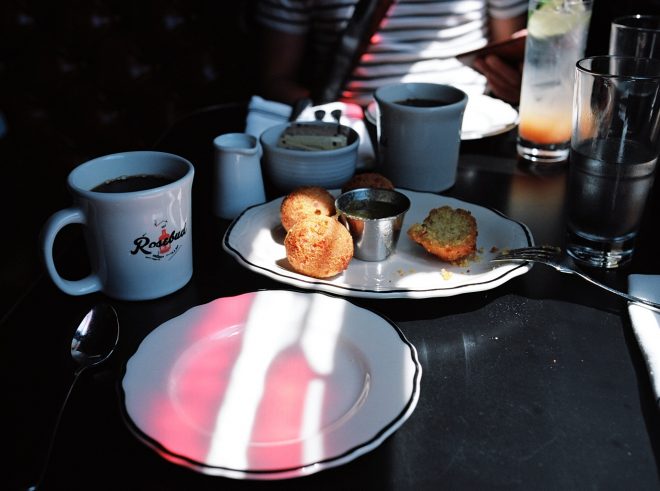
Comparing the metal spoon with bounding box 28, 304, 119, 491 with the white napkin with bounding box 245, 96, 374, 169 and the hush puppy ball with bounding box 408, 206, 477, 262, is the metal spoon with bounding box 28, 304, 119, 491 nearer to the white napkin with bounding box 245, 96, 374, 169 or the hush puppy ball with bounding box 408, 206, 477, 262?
the hush puppy ball with bounding box 408, 206, 477, 262

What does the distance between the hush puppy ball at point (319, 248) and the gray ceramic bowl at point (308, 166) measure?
281 millimetres

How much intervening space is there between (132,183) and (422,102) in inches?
25.0

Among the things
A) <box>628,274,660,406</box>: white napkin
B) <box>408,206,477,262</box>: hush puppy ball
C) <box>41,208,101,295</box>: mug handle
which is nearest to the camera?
<box>628,274,660,406</box>: white napkin

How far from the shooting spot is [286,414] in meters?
0.69

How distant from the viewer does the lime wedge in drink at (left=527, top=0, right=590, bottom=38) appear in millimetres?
1285

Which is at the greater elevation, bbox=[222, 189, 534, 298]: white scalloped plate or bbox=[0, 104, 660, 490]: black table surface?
bbox=[222, 189, 534, 298]: white scalloped plate

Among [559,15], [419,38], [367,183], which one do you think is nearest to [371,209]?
[367,183]

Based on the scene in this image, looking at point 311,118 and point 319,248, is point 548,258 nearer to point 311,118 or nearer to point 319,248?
point 319,248

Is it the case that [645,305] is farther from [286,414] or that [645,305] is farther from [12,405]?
[12,405]

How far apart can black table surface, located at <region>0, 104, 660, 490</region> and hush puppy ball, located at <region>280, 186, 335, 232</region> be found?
116 mm

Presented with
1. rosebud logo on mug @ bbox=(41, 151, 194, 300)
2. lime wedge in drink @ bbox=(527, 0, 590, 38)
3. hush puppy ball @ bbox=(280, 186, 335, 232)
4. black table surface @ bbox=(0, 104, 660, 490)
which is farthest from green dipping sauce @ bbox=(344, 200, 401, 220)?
lime wedge in drink @ bbox=(527, 0, 590, 38)

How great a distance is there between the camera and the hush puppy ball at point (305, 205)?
3.47 feet

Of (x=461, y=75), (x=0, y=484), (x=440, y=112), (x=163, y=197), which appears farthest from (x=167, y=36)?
(x=0, y=484)

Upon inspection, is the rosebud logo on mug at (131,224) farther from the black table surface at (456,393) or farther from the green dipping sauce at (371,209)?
the green dipping sauce at (371,209)
